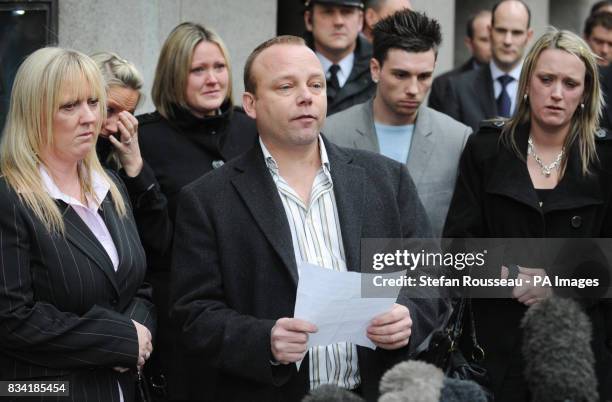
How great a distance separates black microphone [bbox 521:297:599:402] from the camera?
254 cm

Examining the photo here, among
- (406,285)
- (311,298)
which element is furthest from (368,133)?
(311,298)

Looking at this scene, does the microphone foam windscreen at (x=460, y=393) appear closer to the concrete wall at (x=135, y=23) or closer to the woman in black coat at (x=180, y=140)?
the woman in black coat at (x=180, y=140)

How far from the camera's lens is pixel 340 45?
7.27 metres

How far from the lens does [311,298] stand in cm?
371

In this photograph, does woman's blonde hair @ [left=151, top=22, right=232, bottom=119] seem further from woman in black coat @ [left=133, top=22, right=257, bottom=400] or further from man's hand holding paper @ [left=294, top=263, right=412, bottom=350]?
man's hand holding paper @ [left=294, top=263, right=412, bottom=350]

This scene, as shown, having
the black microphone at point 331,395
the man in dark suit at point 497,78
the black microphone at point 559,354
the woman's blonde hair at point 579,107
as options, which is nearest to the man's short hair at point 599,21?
the man in dark suit at point 497,78

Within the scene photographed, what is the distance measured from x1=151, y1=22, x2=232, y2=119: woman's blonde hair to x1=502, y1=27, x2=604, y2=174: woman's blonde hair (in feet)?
5.31

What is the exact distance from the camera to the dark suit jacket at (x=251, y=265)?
391cm

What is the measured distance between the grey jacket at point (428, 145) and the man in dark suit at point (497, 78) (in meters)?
1.73

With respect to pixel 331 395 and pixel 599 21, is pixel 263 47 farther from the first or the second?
pixel 599 21

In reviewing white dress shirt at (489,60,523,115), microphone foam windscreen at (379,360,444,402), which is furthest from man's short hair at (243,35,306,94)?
white dress shirt at (489,60,523,115)

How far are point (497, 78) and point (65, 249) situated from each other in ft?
17.1

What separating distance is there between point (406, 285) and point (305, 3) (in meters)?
4.08

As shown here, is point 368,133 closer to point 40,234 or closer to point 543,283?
point 543,283
